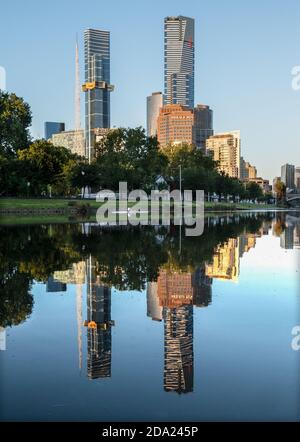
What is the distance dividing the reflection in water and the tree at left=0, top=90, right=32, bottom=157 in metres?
54.7

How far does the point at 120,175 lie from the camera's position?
8462 centimetres

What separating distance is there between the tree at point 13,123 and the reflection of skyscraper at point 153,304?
2614 inches

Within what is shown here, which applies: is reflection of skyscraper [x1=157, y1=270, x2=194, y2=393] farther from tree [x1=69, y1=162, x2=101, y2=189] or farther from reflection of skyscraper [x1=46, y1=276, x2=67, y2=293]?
tree [x1=69, y1=162, x2=101, y2=189]

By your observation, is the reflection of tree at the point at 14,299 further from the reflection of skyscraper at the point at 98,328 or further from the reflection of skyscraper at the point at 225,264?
the reflection of skyscraper at the point at 225,264

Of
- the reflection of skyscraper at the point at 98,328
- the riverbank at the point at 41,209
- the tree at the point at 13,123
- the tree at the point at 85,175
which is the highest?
the tree at the point at 13,123

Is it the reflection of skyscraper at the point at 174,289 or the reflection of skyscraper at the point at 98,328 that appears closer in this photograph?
the reflection of skyscraper at the point at 98,328

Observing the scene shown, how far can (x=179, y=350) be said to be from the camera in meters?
7.93

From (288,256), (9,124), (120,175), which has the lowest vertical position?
(288,256)

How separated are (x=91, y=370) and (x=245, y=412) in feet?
7.88

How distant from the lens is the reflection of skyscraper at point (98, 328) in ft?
23.6

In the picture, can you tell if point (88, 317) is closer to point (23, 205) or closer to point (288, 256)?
point (288, 256)

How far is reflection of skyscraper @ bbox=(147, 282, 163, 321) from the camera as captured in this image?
1037 centimetres

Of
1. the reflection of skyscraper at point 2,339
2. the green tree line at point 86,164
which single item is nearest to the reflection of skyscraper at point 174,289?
the reflection of skyscraper at point 2,339
